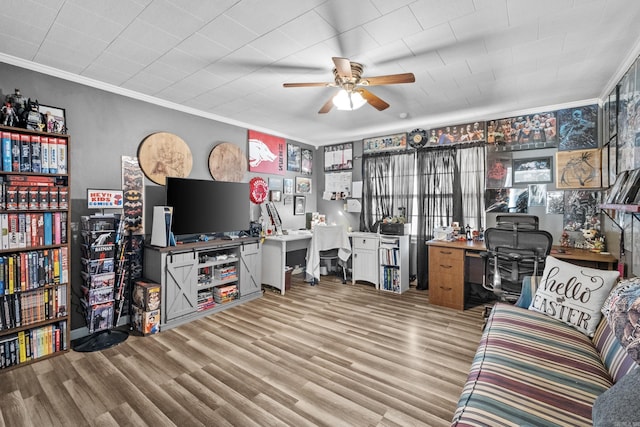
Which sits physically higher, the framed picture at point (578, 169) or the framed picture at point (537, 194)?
the framed picture at point (578, 169)

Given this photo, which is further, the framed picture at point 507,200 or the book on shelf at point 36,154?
the framed picture at point 507,200

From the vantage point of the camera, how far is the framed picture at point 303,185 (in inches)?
210

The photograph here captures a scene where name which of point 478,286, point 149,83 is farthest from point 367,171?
point 149,83

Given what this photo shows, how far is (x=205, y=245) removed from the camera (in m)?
3.41

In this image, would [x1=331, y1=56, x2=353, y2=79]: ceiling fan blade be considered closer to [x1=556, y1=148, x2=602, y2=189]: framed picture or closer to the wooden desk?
the wooden desk

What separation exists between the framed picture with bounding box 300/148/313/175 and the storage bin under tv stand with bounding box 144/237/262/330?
1.92m

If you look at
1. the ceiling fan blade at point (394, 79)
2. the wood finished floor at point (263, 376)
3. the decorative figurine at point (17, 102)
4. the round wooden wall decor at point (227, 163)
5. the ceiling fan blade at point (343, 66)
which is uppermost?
the ceiling fan blade at point (343, 66)

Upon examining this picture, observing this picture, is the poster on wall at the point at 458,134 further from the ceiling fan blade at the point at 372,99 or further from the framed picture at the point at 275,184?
the framed picture at the point at 275,184

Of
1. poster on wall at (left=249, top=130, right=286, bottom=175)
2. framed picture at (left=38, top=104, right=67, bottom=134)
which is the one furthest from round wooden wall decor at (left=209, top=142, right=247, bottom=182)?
framed picture at (left=38, top=104, right=67, bottom=134)

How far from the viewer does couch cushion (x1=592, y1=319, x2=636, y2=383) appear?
1.36 metres

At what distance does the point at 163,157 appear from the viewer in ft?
11.3

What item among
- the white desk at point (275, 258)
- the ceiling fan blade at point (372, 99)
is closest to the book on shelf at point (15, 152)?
the white desk at point (275, 258)

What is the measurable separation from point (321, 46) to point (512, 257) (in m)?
2.62

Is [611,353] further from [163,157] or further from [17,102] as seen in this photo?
[17,102]
